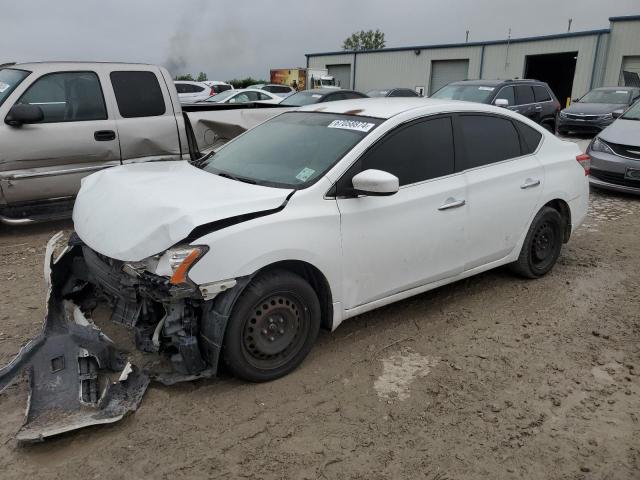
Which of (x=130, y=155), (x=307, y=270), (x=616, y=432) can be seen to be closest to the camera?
(x=616, y=432)

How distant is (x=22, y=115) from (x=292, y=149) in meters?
3.45

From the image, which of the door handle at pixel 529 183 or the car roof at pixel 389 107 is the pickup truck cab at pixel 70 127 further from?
the door handle at pixel 529 183

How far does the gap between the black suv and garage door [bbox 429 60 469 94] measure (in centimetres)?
2005

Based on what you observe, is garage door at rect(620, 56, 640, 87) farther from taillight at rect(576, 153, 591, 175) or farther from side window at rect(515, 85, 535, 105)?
taillight at rect(576, 153, 591, 175)

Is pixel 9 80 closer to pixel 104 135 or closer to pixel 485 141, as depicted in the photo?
pixel 104 135

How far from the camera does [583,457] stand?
2.73 m

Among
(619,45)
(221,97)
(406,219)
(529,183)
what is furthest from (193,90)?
(619,45)

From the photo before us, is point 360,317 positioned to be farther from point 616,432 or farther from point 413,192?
point 616,432

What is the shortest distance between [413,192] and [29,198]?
14.4 ft

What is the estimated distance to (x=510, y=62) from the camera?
30.8m

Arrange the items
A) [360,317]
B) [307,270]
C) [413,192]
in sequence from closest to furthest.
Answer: [307,270], [413,192], [360,317]

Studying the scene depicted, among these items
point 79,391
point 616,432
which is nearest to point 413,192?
point 616,432

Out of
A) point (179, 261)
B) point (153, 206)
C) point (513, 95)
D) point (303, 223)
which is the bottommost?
point (179, 261)

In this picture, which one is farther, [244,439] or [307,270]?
[307,270]
